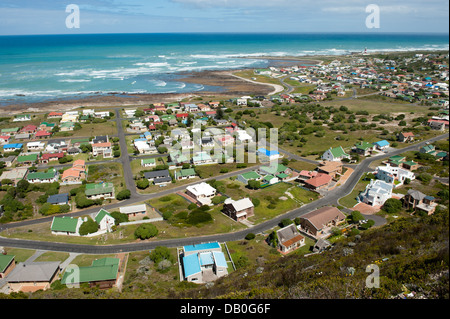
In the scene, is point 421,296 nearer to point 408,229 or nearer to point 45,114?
point 408,229

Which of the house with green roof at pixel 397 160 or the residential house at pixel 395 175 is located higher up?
the house with green roof at pixel 397 160

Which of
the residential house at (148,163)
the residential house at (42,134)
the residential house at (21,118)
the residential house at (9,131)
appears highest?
the residential house at (21,118)

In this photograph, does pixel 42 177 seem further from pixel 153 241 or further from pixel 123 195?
pixel 153 241

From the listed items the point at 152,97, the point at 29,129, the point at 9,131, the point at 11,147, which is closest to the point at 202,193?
the point at 11,147

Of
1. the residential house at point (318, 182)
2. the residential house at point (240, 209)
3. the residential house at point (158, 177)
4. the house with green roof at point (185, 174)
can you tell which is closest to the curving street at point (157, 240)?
the residential house at point (318, 182)

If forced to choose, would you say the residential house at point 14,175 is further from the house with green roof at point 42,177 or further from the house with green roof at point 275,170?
the house with green roof at point 275,170
